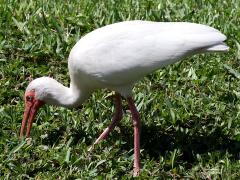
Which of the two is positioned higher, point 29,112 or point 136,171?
point 29,112

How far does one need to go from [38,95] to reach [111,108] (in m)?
0.81

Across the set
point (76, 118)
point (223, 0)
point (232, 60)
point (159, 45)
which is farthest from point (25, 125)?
point (223, 0)

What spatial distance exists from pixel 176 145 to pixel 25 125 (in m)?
1.25

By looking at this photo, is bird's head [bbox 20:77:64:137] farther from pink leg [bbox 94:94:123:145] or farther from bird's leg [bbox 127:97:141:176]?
bird's leg [bbox 127:97:141:176]

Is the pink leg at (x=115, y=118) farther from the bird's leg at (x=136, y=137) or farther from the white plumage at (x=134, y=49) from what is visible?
the white plumage at (x=134, y=49)

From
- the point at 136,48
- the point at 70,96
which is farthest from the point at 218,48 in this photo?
the point at 70,96

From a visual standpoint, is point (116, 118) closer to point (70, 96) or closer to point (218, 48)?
point (70, 96)

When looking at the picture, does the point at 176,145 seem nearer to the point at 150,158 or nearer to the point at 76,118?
the point at 150,158

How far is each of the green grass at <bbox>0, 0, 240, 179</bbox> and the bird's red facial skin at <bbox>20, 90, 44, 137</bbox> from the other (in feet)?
0.37

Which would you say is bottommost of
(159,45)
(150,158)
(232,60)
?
(150,158)

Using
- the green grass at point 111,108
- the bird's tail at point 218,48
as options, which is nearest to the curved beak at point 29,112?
the green grass at point 111,108

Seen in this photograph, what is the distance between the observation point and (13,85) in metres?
6.65

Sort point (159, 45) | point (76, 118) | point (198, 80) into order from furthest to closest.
Answer: point (198, 80) → point (76, 118) → point (159, 45)

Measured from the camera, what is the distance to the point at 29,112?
603 cm
